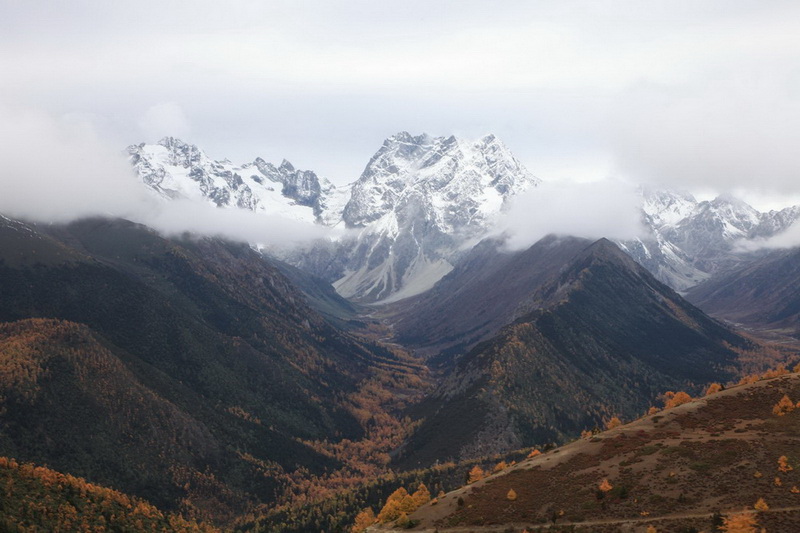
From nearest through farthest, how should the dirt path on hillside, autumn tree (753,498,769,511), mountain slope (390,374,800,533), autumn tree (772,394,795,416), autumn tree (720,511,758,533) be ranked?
1. autumn tree (720,511,758,533)
2. autumn tree (753,498,769,511)
3. the dirt path on hillside
4. mountain slope (390,374,800,533)
5. autumn tree (772,394,795,416)

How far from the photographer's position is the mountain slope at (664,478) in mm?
111625

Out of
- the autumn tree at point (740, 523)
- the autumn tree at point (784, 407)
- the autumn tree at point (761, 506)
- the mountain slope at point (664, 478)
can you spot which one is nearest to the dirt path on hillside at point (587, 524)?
the mountain slope at point (664, 478)

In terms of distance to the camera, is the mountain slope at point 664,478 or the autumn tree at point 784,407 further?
the autumn tree at point 784,407

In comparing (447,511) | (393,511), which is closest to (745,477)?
(447,511)

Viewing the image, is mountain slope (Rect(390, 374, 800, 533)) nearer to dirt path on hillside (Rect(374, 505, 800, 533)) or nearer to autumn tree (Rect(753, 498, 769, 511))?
dirt path on hillside (Rect(374, 505, 800, 533))

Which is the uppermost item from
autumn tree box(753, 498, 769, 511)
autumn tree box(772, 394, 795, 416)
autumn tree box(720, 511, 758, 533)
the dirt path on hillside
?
autumn tree box(772, 394, 795, 416)

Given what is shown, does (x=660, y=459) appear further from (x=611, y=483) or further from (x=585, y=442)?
(x=585, y=442)

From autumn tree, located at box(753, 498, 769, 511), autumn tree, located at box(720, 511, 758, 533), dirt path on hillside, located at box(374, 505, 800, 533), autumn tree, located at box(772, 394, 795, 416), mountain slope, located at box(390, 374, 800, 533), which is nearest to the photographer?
autumn tree, located at box(720, 511, 758, 533)

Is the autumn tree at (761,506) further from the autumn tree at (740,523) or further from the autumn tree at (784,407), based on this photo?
the autumn tree at (784,407)

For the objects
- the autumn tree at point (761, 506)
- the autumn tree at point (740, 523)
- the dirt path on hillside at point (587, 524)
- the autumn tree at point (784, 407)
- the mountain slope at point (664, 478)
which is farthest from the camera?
the autumn tree at point (784, 407)

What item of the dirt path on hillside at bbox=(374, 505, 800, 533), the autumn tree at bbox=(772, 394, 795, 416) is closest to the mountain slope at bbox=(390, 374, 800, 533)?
the dirt path on hillside at bbox=(374, 505, 800, 533)

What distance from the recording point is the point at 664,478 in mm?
126062

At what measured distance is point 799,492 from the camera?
109 m

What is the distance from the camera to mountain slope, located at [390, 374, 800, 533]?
11162cm
